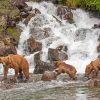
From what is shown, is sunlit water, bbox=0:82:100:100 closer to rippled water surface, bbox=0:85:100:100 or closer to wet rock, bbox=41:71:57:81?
rippled water surface, bbox=0:85:100:100

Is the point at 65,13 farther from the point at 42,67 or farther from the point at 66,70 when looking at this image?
the point at 66,70

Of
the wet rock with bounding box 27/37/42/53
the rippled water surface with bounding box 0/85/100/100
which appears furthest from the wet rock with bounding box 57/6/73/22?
the rippled water surface with bounding box 0/85/100/100

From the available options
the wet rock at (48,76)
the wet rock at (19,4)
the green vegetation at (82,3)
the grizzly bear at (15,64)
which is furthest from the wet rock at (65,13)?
the grizzly bear at (15,64)

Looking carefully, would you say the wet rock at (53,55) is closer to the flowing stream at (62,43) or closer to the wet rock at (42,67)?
the flowing stream at (62,43)

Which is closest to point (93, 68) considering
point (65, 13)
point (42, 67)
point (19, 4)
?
point (42, 67)

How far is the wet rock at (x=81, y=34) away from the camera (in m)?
35.5

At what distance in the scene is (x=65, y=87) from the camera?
65.2 ft

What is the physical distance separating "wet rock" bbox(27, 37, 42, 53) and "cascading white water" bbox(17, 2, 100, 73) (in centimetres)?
41

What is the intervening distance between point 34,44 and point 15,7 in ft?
25.9

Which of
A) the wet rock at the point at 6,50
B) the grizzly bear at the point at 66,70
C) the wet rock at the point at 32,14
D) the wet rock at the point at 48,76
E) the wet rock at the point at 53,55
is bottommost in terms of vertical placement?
the wet rock at the point at 48,76

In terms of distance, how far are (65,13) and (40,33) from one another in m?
5.30

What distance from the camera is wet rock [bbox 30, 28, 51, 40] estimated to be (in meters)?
35.3

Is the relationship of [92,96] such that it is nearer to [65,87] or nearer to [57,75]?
[65,87]

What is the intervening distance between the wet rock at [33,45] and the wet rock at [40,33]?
1.56 m
